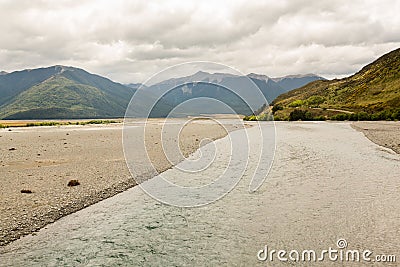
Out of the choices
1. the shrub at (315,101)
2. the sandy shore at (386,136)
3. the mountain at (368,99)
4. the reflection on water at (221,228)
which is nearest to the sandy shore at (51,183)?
the reflection on water at (221,228)

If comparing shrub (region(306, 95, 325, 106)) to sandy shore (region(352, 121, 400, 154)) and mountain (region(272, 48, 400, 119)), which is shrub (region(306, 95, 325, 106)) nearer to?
mountain (region(272, 48, 400, 119))

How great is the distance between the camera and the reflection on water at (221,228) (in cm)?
1144

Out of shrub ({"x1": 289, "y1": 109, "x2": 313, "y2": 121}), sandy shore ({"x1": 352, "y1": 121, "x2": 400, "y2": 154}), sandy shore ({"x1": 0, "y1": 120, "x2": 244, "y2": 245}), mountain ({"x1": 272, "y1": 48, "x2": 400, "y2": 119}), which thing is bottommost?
sandy shore ({"x1": 0, "y1": 120, "x2": 244, "y2": 245})

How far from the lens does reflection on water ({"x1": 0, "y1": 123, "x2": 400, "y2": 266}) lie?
11438 mm

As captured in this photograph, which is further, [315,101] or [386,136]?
[315,101]

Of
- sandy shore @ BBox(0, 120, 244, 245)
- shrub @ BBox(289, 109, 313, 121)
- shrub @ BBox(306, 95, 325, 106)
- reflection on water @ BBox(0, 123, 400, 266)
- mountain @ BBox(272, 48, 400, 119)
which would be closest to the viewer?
reflection on water @ BBox(0, 123, 400, 266)

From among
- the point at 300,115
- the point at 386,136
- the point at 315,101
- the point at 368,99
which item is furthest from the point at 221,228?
the point at 315,101

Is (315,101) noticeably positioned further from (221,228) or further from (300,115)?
(221,228)

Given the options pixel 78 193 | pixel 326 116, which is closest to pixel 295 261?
pixel 78 193

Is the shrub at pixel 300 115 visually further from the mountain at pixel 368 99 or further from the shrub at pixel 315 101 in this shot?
the shrub at pixel 315 101

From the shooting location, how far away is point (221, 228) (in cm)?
1410

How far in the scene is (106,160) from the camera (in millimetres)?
30312

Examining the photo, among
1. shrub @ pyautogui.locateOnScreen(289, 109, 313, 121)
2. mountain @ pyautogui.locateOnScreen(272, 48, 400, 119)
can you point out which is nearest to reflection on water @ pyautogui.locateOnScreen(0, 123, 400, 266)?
mountain @ pyautogui.locateOnScreen(272, 48, 400, 119)

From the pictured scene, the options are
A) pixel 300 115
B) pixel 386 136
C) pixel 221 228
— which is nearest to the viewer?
pixel 221 228
